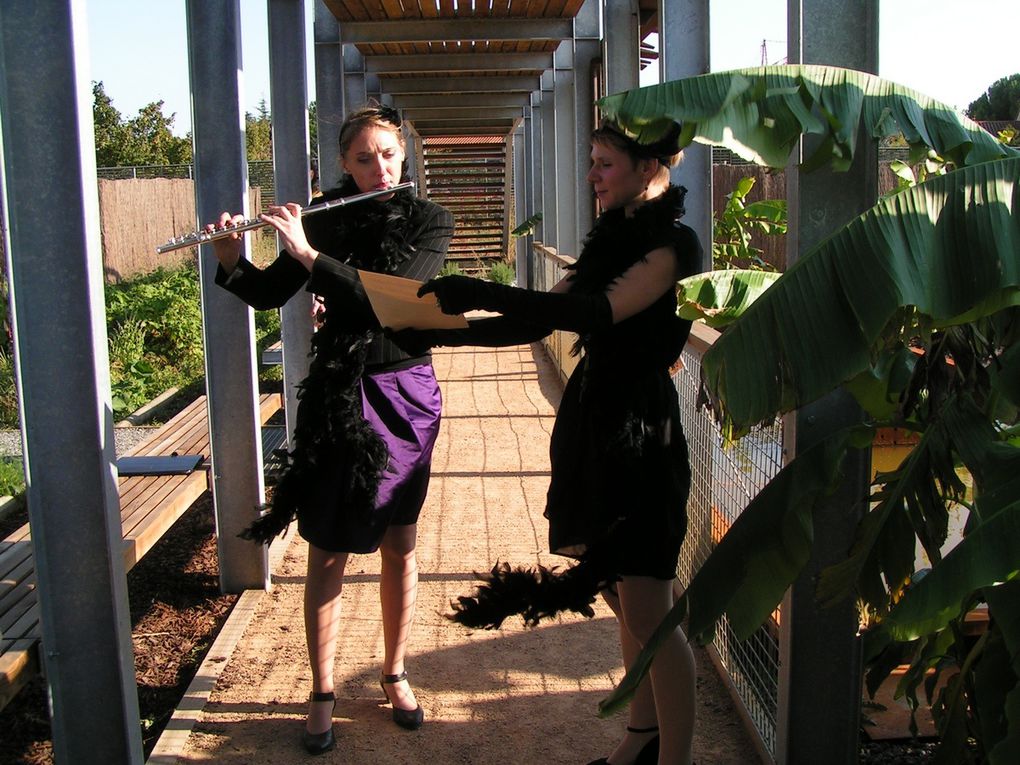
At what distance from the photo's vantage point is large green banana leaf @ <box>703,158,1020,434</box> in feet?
7.06

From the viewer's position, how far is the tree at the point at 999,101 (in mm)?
28578

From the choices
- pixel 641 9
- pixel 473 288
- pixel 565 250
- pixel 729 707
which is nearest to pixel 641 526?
pixel 473 288

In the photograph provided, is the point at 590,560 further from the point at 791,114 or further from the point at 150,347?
the point at 150,347

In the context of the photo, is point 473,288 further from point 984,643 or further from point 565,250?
point 565,250

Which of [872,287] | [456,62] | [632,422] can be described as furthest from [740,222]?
[872,287]

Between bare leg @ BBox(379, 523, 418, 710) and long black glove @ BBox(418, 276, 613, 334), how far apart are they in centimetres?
109

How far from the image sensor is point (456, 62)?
11.9 metres

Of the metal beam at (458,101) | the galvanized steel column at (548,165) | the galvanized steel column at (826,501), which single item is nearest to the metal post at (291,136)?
the galvanized steel column at (826,501)

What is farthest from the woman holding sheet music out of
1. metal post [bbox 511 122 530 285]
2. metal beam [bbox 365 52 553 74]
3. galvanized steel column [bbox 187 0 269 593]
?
metal post [bbox 511 122 530 285]

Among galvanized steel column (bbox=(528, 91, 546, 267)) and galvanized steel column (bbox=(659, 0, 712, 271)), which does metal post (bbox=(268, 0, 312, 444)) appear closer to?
galvanized steel column (bbox=(659, 0, 712, 271))

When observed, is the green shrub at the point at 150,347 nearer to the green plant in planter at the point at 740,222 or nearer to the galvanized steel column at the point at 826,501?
the green plant in planter at the point at 740,222

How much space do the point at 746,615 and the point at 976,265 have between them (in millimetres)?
872

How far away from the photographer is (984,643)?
2.71m

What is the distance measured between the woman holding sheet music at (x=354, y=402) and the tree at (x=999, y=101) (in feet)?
91.6
